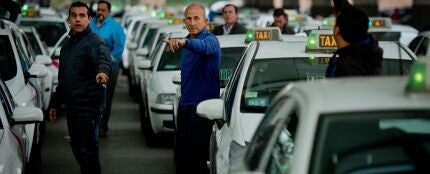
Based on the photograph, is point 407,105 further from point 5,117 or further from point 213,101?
point 5,117

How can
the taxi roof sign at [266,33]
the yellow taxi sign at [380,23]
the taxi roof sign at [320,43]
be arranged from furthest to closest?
the yellow taxi sign at [380,23] < the taxi roof sign at [266,33] < the taxi roof sign at [320,43]

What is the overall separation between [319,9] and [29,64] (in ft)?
137

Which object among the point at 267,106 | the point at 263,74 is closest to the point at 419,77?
the point at 267,106

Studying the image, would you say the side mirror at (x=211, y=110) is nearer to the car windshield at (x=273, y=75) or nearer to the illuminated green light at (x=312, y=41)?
the car windshield at (x=273, y=75)

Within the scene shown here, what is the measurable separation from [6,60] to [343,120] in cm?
866

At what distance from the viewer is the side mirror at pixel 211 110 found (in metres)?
8.18

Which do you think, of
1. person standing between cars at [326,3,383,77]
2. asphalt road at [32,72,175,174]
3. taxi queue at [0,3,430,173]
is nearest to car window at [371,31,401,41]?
taxi queue at [0,3,430,173]

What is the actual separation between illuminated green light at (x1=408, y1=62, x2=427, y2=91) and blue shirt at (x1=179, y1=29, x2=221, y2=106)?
449 cm

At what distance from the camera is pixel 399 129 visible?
488 cm

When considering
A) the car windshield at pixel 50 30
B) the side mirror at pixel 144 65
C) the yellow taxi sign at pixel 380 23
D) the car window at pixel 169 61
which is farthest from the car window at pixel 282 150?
the car windshield at pixel 50 30

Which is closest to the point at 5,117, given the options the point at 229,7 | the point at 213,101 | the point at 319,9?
the point at 213,101

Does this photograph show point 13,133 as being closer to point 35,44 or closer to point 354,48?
point 354,48

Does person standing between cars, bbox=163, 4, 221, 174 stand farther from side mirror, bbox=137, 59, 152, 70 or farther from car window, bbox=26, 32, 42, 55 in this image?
car window, bbox=26, 32, 42, 55

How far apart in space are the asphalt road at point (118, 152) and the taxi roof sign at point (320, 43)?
10.6 feet
